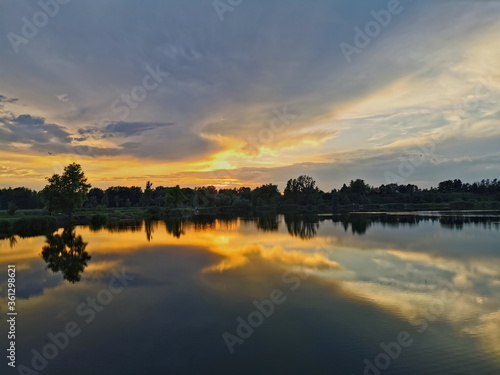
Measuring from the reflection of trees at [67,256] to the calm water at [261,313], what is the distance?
0.60ft

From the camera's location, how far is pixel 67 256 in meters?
25.3

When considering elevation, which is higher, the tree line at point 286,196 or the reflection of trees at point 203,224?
the tree line at point 286,196

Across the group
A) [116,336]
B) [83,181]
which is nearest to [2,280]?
[116,336]

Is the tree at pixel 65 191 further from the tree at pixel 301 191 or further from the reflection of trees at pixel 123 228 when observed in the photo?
the tree at pixel 301 191

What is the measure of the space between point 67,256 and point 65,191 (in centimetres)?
3928

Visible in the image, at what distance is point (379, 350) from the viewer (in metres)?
9.51

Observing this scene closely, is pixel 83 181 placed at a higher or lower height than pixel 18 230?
higher

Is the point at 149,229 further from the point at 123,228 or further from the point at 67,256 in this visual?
the point at 67,256

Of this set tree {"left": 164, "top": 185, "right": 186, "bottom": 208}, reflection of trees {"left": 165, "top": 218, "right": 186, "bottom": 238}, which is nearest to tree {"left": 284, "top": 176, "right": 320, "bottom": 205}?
tree {"left": 164, "top": 185, "right": 186, "bottom": 208}

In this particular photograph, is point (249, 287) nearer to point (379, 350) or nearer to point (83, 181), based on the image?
point (379, 350)

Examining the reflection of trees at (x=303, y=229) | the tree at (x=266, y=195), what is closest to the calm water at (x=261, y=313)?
the reflection of trees at (x=303, y=229)

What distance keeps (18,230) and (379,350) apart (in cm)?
4769

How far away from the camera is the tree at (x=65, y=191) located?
57.9 metres

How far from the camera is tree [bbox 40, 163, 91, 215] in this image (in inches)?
2279
